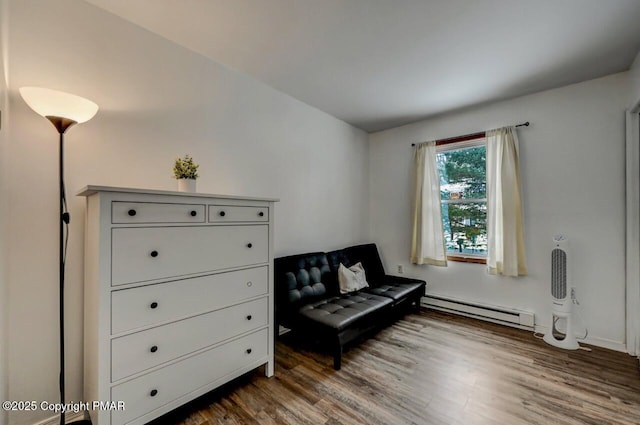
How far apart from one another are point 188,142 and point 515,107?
336cm

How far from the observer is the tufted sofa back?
2.53m

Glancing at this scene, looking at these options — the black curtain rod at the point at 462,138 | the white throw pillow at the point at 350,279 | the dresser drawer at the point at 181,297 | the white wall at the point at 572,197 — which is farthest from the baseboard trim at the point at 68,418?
the black curtain rod at the point at 462,138

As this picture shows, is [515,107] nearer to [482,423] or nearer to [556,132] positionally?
[556,132]

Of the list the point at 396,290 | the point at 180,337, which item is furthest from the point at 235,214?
the point at 396,290

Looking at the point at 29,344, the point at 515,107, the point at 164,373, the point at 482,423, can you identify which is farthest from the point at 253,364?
the point at 515,107

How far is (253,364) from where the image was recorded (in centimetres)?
193

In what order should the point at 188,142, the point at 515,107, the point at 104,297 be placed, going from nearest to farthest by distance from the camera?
the point at 104,297, the point at 188,142, the point at 515,107

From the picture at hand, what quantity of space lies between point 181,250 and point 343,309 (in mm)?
1483

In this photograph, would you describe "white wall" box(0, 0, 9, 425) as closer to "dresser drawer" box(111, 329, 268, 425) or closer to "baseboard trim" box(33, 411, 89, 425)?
"baseboard trim" box(33, 411, 89, 425)

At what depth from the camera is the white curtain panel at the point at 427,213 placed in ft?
11.4

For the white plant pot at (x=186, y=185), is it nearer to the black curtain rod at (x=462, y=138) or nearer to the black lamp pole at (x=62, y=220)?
the black lamp pole at (x=62, y=220)

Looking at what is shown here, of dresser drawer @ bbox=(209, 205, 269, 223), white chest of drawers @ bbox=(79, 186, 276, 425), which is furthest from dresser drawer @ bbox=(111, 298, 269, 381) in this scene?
dresser drawer @ bbox=(209, 205, 269, 223)

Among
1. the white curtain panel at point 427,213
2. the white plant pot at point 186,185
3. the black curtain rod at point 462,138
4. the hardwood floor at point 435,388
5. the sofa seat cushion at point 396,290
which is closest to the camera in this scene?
the hardwood floor at point 435,388

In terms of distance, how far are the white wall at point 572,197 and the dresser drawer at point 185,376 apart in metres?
2.62
